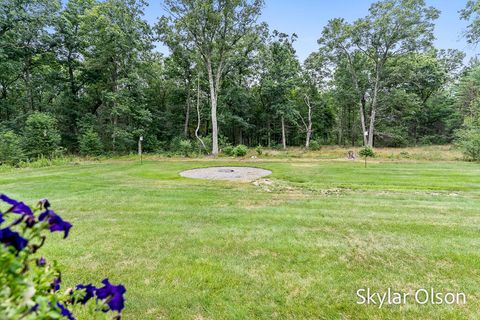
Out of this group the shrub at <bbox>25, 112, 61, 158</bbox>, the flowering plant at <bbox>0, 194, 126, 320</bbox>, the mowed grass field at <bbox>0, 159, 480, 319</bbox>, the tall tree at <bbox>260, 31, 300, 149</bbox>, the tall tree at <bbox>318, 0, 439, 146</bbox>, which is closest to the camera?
the flowering plant at <bbox>0, 194, 126, 320</bbox>

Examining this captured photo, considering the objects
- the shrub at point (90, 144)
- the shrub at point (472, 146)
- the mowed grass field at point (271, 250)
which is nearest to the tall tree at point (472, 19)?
the shrub at point (472, 146)

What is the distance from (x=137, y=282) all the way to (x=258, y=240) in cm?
147

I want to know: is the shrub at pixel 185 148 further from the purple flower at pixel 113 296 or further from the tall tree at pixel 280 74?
the purple flower at pixel 113 296

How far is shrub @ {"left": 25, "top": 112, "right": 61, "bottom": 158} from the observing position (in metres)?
13.7

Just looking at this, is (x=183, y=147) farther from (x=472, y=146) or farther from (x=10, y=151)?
(x=472, y=146)

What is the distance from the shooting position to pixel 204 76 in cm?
2064

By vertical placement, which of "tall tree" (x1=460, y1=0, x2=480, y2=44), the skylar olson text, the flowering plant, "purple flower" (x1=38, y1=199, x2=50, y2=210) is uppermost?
"tall tree" (x1=460, y1=0, x2=480, y2=44)

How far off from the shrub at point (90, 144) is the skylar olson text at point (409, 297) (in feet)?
57.1

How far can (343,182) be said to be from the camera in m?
6.95

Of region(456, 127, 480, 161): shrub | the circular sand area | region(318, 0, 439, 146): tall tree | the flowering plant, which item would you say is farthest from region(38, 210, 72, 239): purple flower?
region(318, 0, 439, 146): tall tree

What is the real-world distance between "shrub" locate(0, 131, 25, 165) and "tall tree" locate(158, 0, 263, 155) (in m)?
10.1

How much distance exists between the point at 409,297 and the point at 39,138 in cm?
1729

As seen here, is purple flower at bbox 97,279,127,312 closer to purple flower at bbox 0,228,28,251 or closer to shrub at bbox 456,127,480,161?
purple flower at bbox 0,228,28,251

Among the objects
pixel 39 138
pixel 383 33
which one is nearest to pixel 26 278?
pixel 39 138
